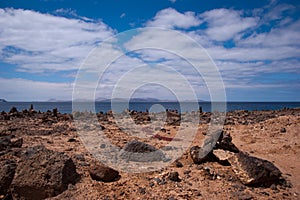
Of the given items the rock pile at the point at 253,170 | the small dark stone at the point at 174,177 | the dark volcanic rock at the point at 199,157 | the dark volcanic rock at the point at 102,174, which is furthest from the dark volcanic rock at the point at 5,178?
the rock pile at the point at 253,170

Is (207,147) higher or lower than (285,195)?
higher

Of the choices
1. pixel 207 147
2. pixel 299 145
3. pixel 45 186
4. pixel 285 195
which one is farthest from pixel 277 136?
pixel 45 186

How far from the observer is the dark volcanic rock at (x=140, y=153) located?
8.70m

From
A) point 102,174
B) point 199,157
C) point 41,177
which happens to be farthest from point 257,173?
point 41,177

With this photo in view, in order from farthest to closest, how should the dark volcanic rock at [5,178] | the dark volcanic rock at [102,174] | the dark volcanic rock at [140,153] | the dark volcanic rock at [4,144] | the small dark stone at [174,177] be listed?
the dark volcanic rock at [4,144] → the dark volcanic rock at [140,153] → the small dark stone at [174,177] → the dark volcanic rock at [102,174] → the dark volcanic rock at [5,178]

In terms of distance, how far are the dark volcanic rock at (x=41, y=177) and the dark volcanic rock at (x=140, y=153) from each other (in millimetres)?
2332

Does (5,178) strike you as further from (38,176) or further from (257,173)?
(257,173)

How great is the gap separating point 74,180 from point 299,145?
9.36 meters

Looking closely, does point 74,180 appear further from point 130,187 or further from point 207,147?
point 207,147

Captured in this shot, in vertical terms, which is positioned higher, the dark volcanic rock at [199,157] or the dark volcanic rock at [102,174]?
the dark volcanic rock at [199,157]

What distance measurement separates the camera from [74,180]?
22.6 ft

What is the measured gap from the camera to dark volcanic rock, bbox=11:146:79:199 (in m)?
6.29

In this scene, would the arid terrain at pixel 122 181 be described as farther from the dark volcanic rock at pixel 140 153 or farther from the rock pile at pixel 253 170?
the dark volcanic rock at pixel 140 153

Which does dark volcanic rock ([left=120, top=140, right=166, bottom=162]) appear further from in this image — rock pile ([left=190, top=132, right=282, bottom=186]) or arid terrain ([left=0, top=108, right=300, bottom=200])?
rock pile ([left=190, top=132, right=282, bottom=186])
